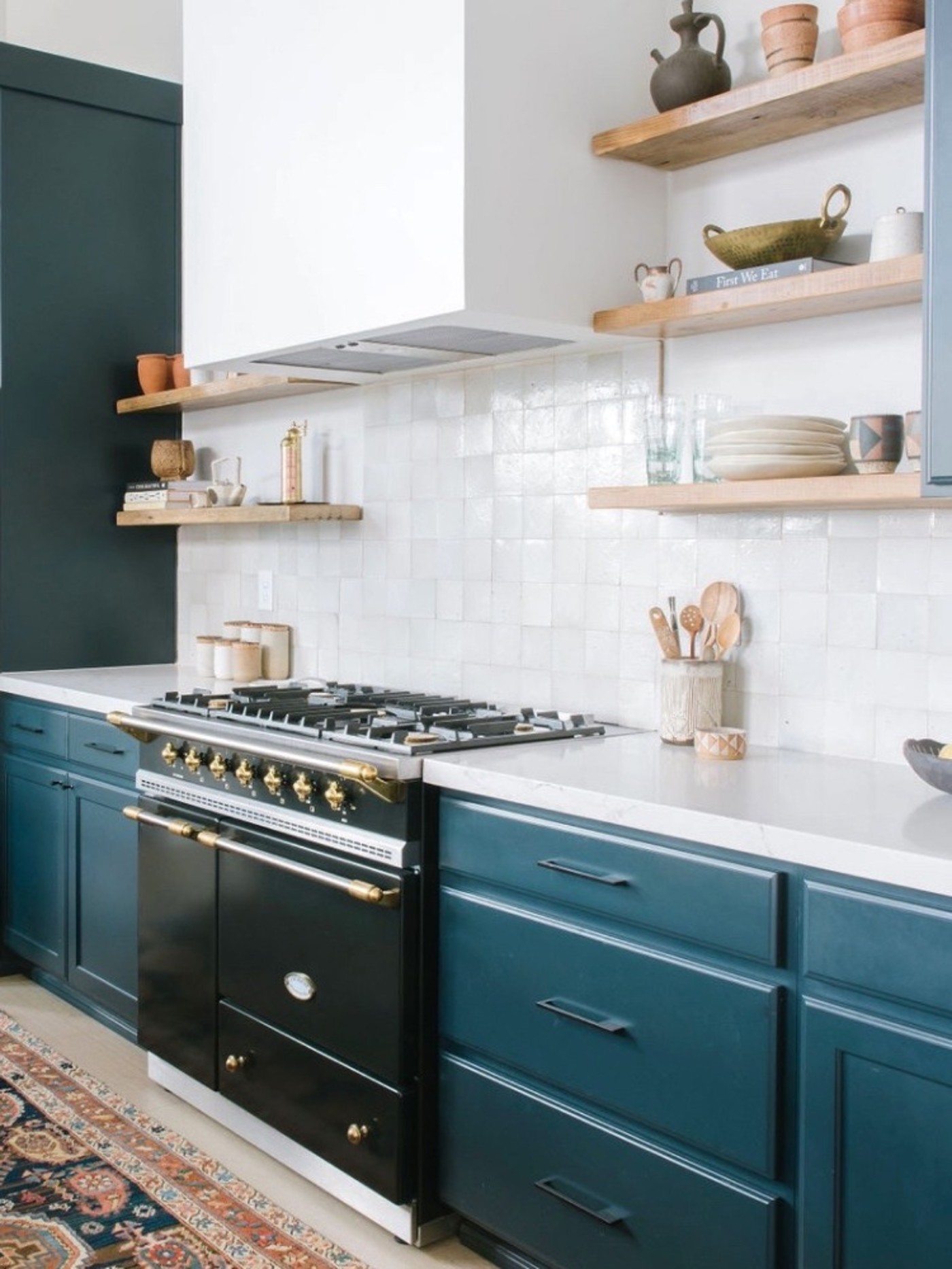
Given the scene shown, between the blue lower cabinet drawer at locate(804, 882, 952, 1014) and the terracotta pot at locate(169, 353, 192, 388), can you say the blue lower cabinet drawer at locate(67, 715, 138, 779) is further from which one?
the blue lower cabinet drawer at locate(804, 882, 952, 1014)

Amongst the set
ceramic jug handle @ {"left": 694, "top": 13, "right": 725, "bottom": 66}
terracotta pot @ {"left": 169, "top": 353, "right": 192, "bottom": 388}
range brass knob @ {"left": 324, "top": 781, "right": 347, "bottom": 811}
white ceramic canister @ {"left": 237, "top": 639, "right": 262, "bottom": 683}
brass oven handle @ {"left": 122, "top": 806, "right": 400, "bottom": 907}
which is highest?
ceramic jug handle @ {"left": 694, "top": 13, "right": 725, "bottom": 66}

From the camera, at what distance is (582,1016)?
83.6 inches

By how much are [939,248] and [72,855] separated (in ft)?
8.79

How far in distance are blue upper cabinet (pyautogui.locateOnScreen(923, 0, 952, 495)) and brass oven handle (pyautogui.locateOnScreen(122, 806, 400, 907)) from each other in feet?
3.80

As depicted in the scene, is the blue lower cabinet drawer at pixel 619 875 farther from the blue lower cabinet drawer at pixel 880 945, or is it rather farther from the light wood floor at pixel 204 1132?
the light wood floor at pixel 204 1132

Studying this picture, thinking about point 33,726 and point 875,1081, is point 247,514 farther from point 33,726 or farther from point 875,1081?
point 875,1081

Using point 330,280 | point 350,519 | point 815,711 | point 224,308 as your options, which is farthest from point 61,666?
point 815,711

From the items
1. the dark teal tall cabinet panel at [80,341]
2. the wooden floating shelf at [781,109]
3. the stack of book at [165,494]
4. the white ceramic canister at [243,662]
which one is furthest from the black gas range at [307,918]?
the wooden floating shelf at [781,109]

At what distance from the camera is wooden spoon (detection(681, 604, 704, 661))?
268cm

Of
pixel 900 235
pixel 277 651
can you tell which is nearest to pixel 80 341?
pixel 277 651

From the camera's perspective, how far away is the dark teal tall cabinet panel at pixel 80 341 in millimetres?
3988

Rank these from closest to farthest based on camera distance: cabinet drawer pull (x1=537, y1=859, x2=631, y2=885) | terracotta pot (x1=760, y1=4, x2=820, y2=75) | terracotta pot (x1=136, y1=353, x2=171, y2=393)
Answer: cabinet drawer pull (x1=537, y1=859, x2=631, y2=885) → terracotta pot (x1=760, y1=4, x2=820, y2=75) → terracotta pot (x1=136, y1=353, x2=171, y2=393)

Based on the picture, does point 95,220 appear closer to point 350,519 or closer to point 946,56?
point 350,519

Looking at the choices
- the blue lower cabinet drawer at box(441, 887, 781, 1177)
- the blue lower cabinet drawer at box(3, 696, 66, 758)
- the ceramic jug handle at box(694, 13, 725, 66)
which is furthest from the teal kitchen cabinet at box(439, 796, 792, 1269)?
the blue lower cabinet drawer at box(3, 696, 66, 758)
